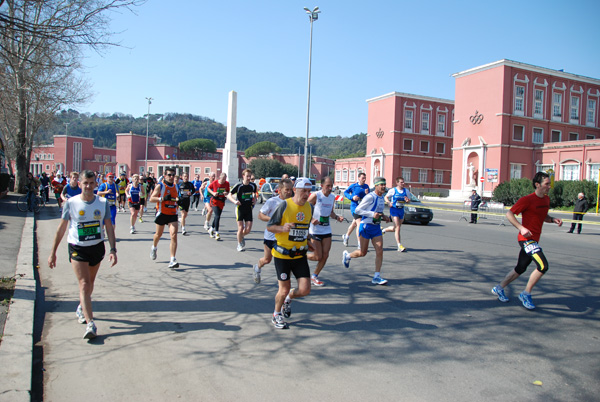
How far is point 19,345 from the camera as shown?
450cm

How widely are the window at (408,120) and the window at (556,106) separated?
1758 cm

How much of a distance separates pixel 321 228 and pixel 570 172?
4445cm

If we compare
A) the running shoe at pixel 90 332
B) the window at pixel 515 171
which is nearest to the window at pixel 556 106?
the window at pixel 515 171

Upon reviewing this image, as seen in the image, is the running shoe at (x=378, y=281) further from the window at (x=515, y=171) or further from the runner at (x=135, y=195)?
the window at (x=515, y=171)

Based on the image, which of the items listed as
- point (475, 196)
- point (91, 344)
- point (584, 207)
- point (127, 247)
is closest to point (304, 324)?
point (91, 344)

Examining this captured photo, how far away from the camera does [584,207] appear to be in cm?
1925

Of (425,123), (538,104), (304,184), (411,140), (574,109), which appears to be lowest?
(304,184)

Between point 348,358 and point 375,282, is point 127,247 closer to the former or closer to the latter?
point 375,282

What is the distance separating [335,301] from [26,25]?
242 inches

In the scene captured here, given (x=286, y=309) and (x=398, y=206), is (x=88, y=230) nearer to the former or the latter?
(x=286, y=309)

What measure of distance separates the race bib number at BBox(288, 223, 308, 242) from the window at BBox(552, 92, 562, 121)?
5462cm

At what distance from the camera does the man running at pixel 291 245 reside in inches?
205

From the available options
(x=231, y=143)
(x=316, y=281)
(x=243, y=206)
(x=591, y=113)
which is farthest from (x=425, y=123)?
(x=316, y=281)

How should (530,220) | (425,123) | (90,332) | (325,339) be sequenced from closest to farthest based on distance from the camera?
(90,332) → (325,339) → (530,220) → (425,123)
